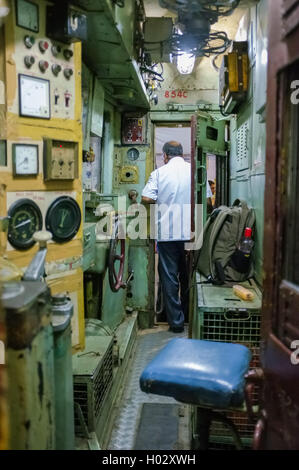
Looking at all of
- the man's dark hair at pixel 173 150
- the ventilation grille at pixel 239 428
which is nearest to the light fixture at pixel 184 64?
the man's dark hair at pixel 173 150

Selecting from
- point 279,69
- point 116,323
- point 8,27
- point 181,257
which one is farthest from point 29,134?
point 181,257

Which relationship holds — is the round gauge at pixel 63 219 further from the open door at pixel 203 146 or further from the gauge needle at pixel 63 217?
the open door at pixel 203 146

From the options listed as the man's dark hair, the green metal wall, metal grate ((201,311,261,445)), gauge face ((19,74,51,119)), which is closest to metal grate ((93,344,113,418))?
metal grate ((201,311,261,445))

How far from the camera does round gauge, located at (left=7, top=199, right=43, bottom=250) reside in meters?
2.47

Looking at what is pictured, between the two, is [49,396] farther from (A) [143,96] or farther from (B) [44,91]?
(A) [143,96]

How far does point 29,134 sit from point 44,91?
0.29m

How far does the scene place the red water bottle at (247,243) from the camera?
3182 mm

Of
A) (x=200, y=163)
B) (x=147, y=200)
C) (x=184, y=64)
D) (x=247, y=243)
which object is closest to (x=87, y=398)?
(x=247, y=243)

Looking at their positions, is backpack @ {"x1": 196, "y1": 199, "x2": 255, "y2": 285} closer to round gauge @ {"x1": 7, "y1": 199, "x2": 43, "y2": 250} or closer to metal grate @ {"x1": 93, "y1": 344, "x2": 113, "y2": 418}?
metal grate @ {"x1": 93, "y1": 344, "x2": 113, "y2": 418}

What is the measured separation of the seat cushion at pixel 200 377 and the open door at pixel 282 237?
0.15m

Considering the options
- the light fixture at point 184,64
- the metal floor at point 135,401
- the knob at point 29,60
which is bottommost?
the metal floor at point 135,401

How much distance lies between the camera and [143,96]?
4.84 m

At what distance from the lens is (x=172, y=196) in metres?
5.10
